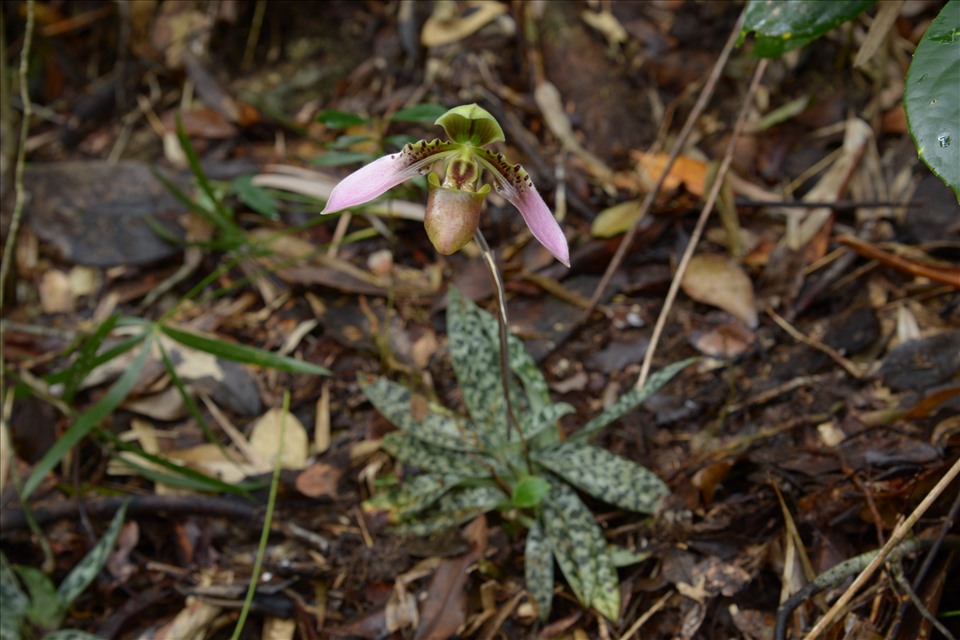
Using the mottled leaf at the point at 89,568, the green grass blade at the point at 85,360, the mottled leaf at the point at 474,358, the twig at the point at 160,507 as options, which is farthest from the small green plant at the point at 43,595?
the mottled leaf at the point at 474,358

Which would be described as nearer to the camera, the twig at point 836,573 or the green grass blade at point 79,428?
the twig at point 836,573

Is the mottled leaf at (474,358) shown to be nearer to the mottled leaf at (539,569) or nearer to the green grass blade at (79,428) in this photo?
the mottled leaf at (539,569)

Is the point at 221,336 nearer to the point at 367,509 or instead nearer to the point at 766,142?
the point at 367,509

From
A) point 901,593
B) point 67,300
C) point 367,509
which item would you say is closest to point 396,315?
point 367,509

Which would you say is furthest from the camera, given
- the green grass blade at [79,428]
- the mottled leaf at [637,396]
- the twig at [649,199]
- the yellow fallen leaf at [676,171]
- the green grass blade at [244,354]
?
the yellow fallen leaf at [676,171]

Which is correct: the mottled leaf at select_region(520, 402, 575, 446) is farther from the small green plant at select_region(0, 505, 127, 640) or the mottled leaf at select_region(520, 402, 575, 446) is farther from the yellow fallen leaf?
the small green plant at select_region(0, 505, 127, 640)

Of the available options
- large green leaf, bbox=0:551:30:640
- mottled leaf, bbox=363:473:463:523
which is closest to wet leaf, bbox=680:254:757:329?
mottled leaf, bbox=363:473:463:523
